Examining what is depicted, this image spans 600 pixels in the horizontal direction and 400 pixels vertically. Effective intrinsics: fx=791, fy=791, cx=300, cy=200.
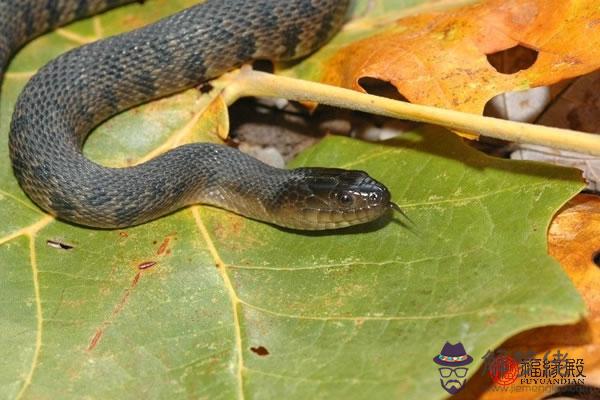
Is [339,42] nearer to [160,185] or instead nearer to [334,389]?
[160,185]

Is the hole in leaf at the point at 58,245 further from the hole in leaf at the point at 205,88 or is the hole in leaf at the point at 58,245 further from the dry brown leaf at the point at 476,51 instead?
the dry brown leaf at the point at 476,51

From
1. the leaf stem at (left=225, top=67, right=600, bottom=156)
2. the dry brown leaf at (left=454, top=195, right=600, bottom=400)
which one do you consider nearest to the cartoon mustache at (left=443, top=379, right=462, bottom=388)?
the dry brown leaf at (left=454, top=195, right=600, bottom=400)

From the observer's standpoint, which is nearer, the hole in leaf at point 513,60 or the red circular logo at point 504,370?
the red circular logo at point 504,370

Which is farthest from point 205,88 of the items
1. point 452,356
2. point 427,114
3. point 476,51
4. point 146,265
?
point 452,356

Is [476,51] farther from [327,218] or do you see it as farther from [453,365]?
[453,365]

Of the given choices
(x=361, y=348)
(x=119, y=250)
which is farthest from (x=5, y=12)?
(x=361, y=348)

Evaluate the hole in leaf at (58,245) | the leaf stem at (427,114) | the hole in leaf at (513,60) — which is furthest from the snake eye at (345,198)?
the hole in leaf at (58,245)
